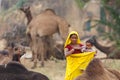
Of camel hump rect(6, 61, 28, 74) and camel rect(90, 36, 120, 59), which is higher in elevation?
camel hump rect(6, 61, 28, 74)

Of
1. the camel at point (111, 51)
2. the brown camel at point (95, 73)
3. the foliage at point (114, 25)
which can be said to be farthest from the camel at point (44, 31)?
the brown camel at point (95, 73)

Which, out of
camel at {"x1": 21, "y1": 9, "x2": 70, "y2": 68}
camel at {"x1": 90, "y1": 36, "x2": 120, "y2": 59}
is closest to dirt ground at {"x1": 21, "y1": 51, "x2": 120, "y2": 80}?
camel at {"x1": 21, "y1": 9, "x2": 70, "y2": 68}

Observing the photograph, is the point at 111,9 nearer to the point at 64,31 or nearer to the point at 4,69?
the point at 64,31

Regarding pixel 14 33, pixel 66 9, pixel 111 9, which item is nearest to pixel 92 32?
pixel 66 9

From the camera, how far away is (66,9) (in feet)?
103

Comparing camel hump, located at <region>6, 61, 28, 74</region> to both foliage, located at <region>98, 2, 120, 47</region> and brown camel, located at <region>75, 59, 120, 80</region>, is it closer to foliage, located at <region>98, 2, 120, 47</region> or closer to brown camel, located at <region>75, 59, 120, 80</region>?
brown camel, located at <region>75, 59, 120, 80</region>

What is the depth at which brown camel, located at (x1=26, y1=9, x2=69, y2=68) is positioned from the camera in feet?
45.6

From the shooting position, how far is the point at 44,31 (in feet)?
45.7

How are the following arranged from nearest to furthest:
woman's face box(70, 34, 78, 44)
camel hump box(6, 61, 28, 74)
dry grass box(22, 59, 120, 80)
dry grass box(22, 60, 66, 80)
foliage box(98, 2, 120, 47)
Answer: camel hump box(6, 61, 28, 74), woman's face box(70, 34, 78, 44), dry grass box(22, 59, 120, 80), dry grass box(22, 60, 66, 80), foliage box(98, 2, 120, 47)

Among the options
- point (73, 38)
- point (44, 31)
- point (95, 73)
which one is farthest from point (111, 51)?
point (95, 73)

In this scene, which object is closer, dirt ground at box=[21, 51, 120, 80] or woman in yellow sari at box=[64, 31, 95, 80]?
woman in yellow sari at box=[64, 31, 95, 80]

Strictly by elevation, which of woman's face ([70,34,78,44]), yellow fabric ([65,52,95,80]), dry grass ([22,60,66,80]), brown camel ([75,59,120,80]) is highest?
woman's face ([70,34,78,44])

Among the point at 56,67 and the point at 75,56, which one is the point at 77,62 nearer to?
the point at 75,56

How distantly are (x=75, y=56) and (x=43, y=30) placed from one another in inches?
252
